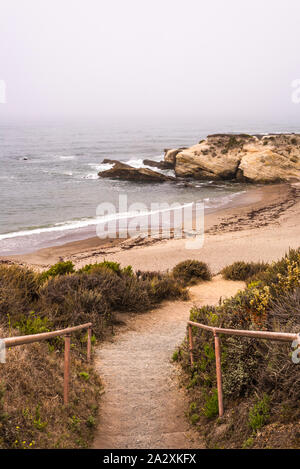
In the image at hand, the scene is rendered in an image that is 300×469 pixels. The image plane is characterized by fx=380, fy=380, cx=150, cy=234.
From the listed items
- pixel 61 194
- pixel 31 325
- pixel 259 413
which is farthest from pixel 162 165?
pixel 259 413

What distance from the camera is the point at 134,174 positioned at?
4353cm

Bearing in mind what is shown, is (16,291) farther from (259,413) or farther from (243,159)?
(243,159)

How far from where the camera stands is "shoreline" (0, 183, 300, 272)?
1756 centimetres

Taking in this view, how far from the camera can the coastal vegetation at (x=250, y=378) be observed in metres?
3.39

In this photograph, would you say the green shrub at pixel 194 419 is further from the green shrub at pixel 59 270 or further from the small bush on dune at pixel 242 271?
the small bush on dune at pixel 242 271

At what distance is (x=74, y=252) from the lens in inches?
770

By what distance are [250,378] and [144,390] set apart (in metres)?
1.77

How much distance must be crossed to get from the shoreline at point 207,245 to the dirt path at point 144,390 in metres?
8.02

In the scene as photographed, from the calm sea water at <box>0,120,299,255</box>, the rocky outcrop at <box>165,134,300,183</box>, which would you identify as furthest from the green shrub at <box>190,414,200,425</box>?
the rocky outcrop at <box>165,134,300,183</box>

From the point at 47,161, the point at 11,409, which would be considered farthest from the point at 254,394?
the point at 47,161

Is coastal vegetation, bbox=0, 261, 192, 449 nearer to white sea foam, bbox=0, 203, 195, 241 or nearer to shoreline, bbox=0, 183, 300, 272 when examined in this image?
shoreline, bbox=0, 183, 300, 272

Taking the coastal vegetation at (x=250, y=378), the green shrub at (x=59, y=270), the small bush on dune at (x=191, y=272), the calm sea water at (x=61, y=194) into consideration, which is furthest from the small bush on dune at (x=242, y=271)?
the calm sea water at (x=61, y=194)

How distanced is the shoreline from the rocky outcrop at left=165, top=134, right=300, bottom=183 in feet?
36.8

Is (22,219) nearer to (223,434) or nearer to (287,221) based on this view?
Answer: (287,221)
